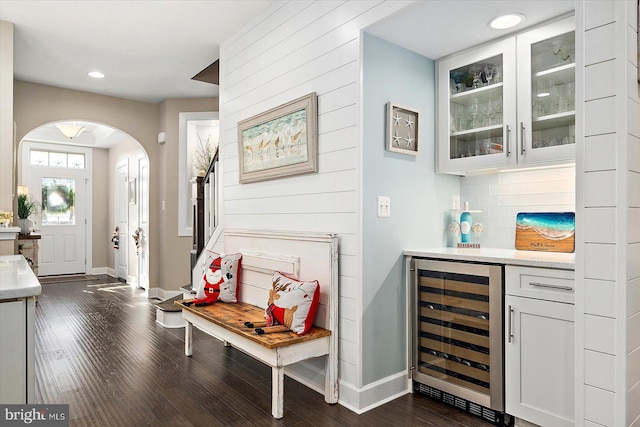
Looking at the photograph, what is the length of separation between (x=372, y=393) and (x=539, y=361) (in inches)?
36.6

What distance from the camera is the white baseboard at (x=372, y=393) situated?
2424mm

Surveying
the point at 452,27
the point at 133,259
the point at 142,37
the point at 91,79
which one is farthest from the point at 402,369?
the point at 133,259

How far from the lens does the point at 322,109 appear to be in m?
2.74

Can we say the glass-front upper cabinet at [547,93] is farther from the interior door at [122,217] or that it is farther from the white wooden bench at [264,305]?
the interior door at [122,217]

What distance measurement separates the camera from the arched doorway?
24.3ft

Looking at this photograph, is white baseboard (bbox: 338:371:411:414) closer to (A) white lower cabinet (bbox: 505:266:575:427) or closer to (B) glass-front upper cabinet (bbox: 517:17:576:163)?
(A) white lower cabinet (bbox: 505:266:575:427)

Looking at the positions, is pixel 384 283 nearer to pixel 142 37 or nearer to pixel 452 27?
pixel 452 27

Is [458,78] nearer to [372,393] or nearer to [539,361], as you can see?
[539,361]

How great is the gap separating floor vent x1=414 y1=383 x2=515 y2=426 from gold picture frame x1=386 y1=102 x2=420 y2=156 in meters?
1.50

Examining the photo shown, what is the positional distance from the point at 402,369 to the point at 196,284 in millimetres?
2426

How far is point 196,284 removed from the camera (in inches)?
170

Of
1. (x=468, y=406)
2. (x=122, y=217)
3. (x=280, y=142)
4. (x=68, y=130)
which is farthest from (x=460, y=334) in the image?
(x=122, y=217)

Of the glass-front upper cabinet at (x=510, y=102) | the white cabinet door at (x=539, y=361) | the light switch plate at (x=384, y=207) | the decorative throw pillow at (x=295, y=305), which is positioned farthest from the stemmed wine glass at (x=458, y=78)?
the decorative throw pillow at (x=295, y=305)

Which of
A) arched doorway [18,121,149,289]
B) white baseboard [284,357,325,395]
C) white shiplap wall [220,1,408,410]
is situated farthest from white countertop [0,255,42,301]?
arched doorway [18,121,149,289]
